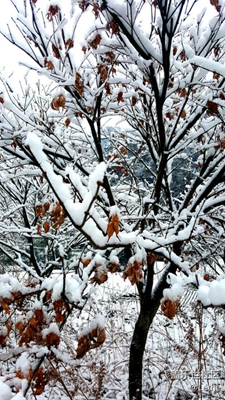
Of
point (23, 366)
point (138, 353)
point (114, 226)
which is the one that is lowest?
point (23, 366)

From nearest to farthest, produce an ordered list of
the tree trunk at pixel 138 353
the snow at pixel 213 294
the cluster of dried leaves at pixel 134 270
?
the snow at pixel 213 294, the cluster of dried leaves at pixel 134 270, the tree trunk at pixel 138 353

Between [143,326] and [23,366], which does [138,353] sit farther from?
[23,366]

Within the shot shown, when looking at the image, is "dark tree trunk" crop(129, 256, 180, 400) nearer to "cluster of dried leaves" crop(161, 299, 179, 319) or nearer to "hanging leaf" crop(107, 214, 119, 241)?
"cluster of dried leaves" crop(161, 299, 179, 319)

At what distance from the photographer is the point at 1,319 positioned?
6.07ft

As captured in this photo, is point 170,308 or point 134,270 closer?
point 170,308

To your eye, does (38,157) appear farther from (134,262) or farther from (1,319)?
(1,319)

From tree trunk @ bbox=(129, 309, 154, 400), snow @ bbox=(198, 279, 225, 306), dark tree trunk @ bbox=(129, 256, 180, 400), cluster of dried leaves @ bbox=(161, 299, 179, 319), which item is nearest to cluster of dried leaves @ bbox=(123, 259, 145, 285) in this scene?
cluster of dried leaves @ bbox=(161, 299, 179, 319)

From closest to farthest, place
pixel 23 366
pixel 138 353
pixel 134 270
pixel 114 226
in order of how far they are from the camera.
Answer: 1. pixel 114 226
2. pixel 23 366
3. pixel 134 270
4. pixel 138 353

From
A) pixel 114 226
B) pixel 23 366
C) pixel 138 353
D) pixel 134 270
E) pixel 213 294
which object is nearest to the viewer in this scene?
pixel 114 226

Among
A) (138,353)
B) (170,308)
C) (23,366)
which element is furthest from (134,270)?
(138,353)

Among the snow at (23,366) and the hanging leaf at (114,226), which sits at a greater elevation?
the hanging leaf at (114,226)

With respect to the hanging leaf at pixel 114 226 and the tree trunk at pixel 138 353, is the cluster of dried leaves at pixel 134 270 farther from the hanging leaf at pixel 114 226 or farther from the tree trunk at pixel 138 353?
the tree trunk at pixel 138 353

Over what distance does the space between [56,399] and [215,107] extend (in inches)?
150

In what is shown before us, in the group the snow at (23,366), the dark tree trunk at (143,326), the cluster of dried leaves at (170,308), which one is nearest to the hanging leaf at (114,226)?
Answer: the cluster of dried leaves at (170,308)
